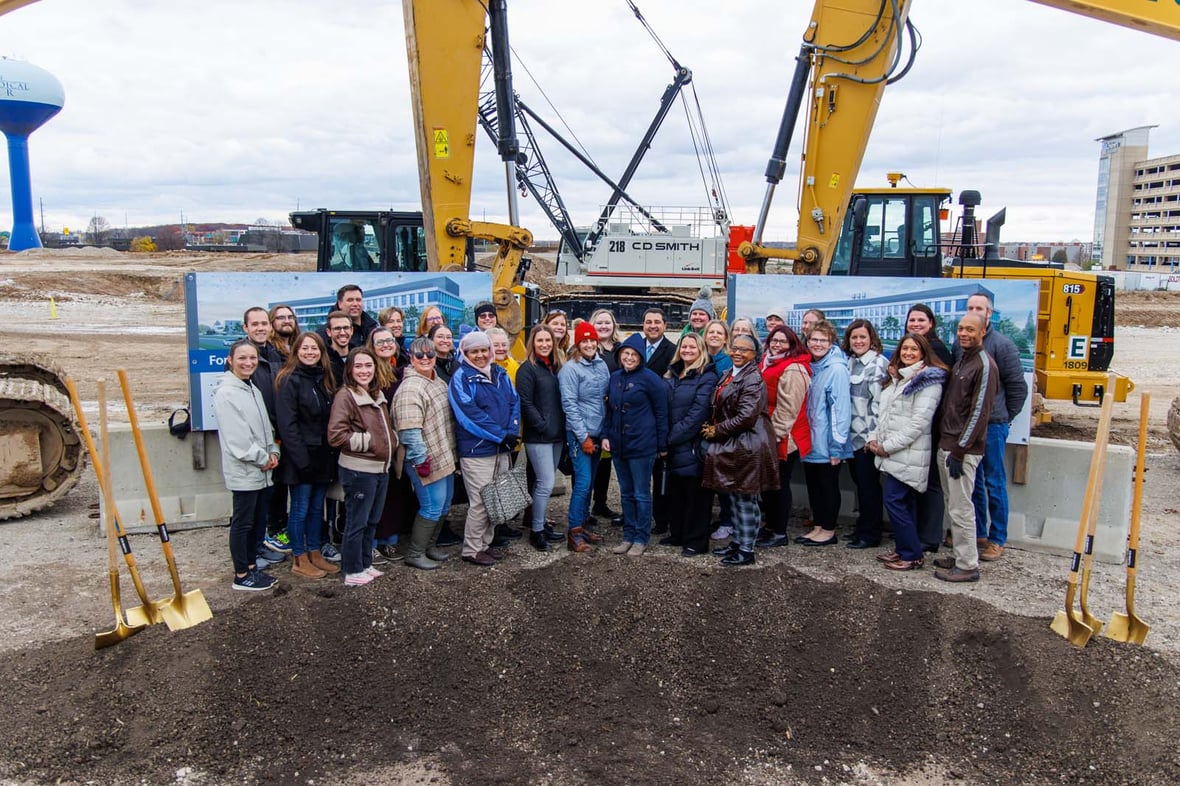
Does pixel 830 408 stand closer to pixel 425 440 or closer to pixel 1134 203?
pixel 425 440

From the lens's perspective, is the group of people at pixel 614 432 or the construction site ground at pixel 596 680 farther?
the group of people at pixel 614 432

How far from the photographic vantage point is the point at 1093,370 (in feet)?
33.2

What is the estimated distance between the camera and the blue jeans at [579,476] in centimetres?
627

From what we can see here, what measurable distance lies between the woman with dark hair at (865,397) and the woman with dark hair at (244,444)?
12.7ft

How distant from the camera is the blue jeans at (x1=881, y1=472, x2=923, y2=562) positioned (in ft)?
19.4

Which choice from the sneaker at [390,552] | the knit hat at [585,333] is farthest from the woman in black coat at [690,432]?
the sneaker at [390,552]

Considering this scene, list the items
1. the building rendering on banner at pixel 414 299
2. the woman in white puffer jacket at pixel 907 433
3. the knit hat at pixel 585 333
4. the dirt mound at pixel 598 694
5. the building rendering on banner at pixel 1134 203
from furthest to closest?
1. the building rendering on banner at pixel 1134 203
2. the building rendering on banner at pixel 414 299
3. the knit hat at pixel 585 333
4. the woman in white puffer jacket at pixel 907 433
5. the dirt mound at pixel 598 694

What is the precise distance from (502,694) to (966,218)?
321 inches

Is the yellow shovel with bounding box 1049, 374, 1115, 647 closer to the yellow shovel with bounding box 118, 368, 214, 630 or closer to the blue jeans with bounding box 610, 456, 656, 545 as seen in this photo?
the blue jeans with bounding box 610, 456, 656, 545

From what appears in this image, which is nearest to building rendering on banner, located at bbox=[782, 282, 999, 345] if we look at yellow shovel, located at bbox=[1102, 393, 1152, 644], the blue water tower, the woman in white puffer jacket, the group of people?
the group of people

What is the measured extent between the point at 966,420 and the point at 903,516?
0.82m

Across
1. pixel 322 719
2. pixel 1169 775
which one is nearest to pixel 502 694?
pixel 322 719

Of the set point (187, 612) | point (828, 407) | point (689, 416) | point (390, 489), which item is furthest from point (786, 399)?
point (187, 612)

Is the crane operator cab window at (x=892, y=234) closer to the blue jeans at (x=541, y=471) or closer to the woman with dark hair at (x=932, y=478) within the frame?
the woman with dark hair at (x=932, y=478)
